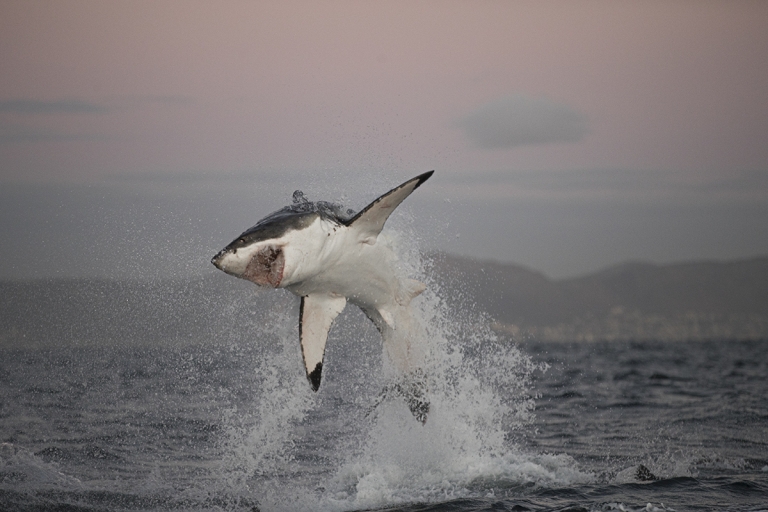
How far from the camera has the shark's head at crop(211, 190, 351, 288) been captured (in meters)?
6.11

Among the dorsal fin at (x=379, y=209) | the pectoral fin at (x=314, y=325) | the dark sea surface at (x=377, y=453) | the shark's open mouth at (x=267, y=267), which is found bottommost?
the dark sea surface at (x=377, y=453)

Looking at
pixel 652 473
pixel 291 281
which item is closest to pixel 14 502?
pixel 291 281

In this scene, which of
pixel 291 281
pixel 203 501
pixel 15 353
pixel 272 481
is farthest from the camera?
pixel 15 353

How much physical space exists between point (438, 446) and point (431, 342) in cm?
171

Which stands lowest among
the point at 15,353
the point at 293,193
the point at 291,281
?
the point at 15,353

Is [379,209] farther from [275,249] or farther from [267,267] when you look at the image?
[267,267]

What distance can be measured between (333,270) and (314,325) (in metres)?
0.83

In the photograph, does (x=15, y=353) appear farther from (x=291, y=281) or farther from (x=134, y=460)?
(x=291, y=281)

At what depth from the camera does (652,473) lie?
10188 mm

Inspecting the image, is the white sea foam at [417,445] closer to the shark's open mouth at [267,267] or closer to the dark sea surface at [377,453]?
the dark sea surface at [377,453]

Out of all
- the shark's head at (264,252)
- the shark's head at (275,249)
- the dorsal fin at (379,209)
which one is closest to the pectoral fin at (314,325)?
the dorsal fin at (379,209)

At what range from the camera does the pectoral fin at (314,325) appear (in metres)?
8.09

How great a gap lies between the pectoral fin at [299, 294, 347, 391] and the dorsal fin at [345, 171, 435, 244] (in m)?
0.87

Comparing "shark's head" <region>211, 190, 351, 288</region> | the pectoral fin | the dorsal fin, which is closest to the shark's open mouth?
"shark's head" <region>211, 190, 351, 288</region>
